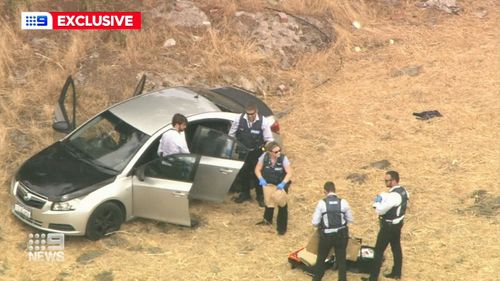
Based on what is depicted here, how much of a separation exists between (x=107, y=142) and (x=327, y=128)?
4.99 meters

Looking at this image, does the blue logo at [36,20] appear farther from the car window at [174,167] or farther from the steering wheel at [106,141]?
the car window at [174,167]

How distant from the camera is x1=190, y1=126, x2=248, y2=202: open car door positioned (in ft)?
30.9

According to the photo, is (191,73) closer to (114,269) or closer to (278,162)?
(278,162)

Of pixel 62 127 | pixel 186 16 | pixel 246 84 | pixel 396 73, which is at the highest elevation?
pixel 186 16

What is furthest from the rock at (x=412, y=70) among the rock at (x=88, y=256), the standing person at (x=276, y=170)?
the rock at (x=88, y=256)

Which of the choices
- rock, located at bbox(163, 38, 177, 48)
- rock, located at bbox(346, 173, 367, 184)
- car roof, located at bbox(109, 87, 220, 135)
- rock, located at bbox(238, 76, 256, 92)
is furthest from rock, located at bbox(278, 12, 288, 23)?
rock, located at bbox(346, 173, 367, 184)

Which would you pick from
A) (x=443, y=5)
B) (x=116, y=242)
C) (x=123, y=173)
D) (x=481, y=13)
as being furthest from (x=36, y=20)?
(x=481, y=13)

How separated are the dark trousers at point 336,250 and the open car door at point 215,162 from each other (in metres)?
2.10

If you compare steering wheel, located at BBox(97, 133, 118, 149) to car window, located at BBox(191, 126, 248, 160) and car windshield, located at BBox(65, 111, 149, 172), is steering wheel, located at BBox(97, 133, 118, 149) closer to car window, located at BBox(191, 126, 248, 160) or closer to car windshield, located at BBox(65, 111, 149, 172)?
car windshield, located at BBox(65, 111, 149, 172)

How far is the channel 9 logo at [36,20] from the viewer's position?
47.6 ft

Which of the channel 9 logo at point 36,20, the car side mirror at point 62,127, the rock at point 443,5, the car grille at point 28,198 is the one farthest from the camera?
the rock at point 443,5

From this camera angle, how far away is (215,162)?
9.44 metres

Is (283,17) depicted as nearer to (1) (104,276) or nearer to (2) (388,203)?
(2) (388,203)

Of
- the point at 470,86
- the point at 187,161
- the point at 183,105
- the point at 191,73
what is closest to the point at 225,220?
the point at 187,161
